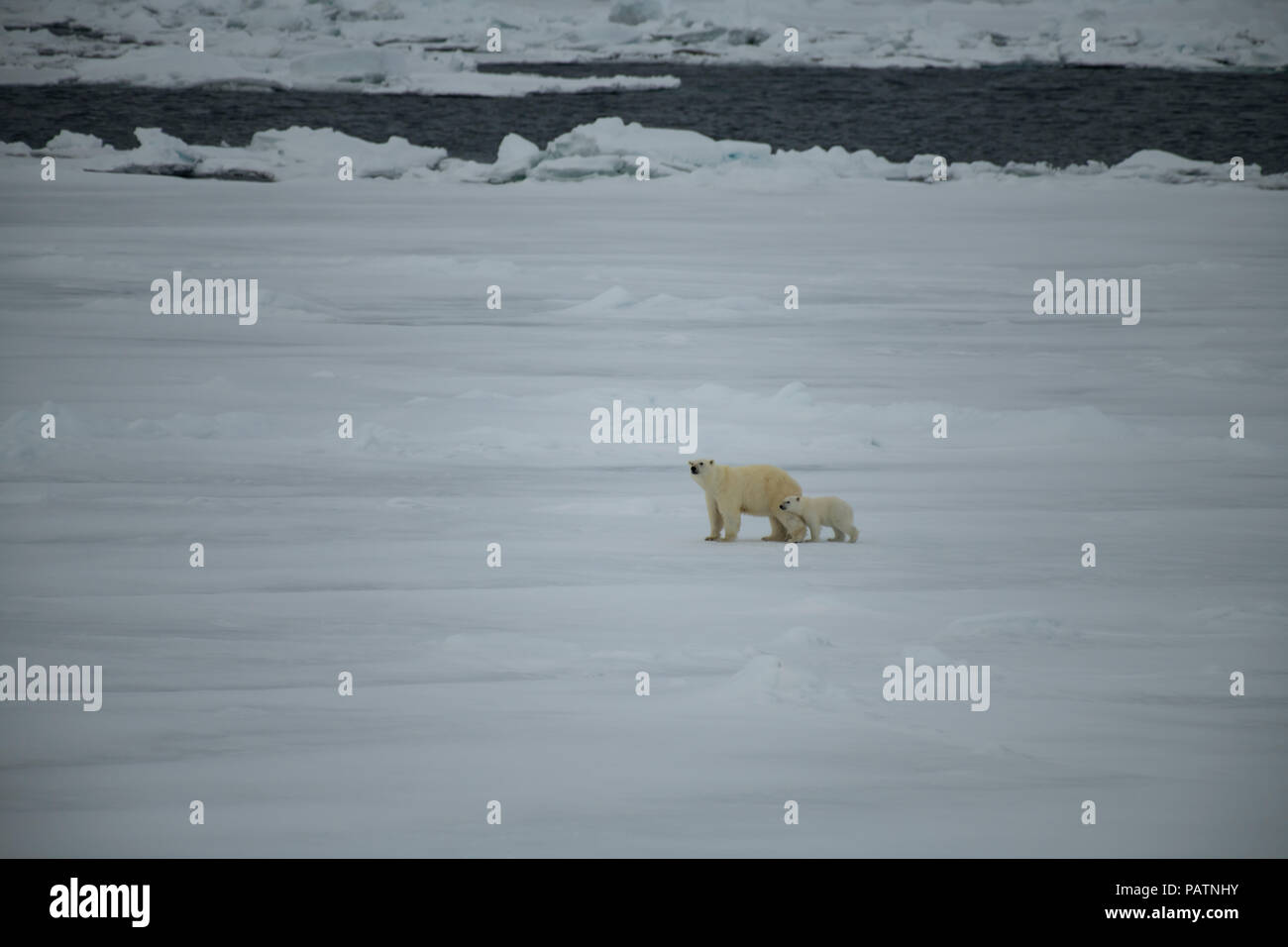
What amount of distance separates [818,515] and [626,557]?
676mm

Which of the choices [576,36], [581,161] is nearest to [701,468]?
[581,161]

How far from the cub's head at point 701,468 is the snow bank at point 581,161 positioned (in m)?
11.5

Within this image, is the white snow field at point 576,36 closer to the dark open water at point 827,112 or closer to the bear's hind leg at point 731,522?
the dark open water at point 827,112

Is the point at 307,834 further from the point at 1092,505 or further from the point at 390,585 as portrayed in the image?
the point at 1092,505

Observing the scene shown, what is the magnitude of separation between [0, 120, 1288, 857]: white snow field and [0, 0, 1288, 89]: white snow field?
904 centimetres

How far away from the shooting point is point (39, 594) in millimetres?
5414

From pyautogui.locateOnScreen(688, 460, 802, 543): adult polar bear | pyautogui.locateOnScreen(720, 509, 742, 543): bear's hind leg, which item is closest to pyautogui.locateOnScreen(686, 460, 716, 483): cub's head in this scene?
pyautogui.locateOnScreen(688, 460, 802, 543): adult polar bear

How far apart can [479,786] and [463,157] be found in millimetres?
15739

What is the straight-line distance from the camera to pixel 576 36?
2284 cm

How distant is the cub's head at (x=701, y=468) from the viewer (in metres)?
5.78

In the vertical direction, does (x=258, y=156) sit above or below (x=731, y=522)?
above

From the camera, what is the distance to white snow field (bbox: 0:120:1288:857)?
386 centimetres

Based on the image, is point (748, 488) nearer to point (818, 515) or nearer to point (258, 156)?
point (818, 515)

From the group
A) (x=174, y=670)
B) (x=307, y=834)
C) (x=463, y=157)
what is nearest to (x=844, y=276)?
(x=463, y=157)
